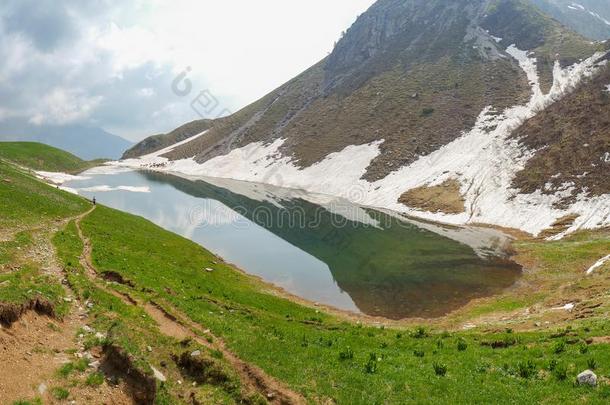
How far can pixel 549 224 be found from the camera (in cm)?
6600

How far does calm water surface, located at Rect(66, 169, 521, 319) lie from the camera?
42594mm

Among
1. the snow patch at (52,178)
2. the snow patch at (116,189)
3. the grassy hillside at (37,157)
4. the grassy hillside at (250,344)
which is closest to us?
the grassy hillside at (250,344)

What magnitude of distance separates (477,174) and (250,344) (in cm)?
8443

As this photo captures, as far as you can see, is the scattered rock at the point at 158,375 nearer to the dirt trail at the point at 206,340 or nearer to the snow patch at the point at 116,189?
the dirt trail at the point at 206,340

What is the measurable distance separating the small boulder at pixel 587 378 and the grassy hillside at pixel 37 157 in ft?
471

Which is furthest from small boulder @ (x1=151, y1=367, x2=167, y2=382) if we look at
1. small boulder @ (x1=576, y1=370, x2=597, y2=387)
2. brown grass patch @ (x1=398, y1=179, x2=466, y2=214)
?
brown grass patch @ (x1=398, y1=179, x2=466, y2=214)

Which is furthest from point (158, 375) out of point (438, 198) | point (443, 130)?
point (443, 130)

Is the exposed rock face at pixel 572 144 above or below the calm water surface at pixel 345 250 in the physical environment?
above

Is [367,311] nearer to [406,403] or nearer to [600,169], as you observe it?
[406,403]

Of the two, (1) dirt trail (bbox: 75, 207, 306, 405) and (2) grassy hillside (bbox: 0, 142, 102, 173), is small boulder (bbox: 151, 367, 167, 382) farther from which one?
(2) grassy hillside (bbox: 0, 142, 102, 173)

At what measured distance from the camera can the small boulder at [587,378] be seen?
48.0 ft

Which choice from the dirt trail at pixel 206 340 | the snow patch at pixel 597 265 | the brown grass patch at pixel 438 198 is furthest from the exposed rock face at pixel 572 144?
the dirt trail at pixel 206 340

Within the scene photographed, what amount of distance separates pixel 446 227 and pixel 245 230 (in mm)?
36670

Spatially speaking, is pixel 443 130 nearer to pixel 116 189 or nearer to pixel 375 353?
pixel 116 189
